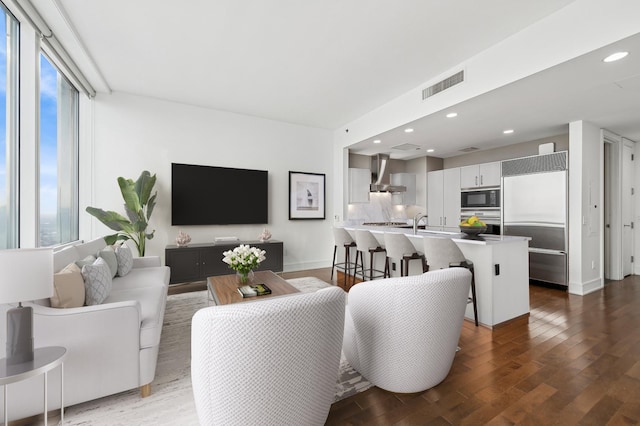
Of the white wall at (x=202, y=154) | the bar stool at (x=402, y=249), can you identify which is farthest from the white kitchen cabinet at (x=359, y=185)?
the bar stool at (x=402, y=249)

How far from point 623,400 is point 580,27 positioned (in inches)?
109

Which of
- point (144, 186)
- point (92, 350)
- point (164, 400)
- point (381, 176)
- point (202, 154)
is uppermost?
point (202, 154)

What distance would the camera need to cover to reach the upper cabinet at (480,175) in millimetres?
5223

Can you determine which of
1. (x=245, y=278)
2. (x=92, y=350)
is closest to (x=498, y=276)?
(x=245, y=278)

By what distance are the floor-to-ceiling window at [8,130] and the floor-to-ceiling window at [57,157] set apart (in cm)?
42

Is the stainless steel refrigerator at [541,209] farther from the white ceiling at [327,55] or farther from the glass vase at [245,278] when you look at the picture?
the glass vase at [245,278]

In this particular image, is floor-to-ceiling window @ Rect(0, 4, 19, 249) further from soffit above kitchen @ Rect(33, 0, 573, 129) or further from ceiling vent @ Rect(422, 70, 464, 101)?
ceiling vent @ Rect(422, 70, 464, 101)

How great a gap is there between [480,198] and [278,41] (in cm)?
478

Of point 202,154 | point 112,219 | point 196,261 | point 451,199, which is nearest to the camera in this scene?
point 112,219

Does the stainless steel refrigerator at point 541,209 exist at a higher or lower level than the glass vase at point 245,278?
higher

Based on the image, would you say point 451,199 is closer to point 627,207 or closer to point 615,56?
point 627,207

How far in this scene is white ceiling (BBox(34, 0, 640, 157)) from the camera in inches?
93.5

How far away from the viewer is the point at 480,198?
17.9ft

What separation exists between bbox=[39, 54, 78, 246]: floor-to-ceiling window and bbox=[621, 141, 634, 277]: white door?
856 centimetres
